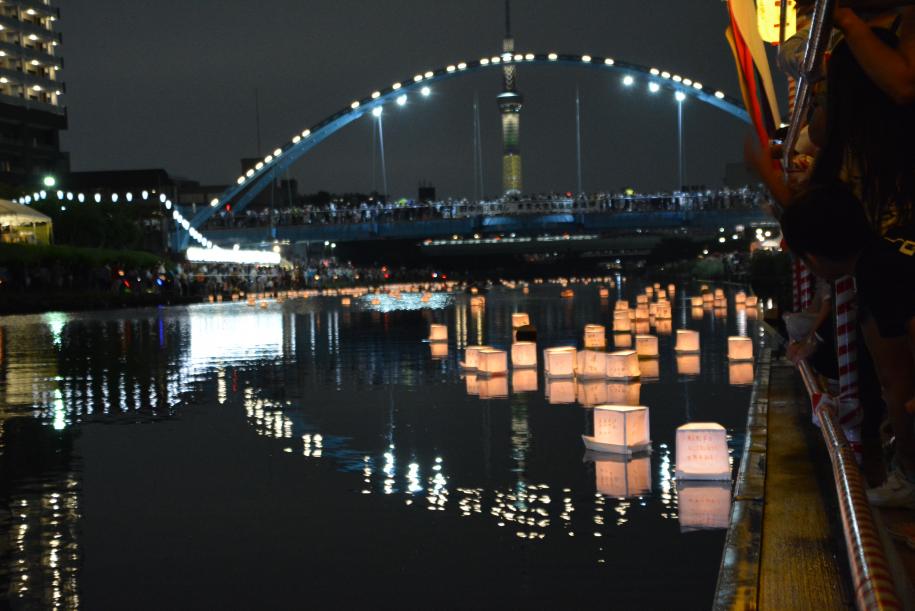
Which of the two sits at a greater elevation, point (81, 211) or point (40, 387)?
point (81, 211)

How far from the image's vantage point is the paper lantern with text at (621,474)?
8.78m

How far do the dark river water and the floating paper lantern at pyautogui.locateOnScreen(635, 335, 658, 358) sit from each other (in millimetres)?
875

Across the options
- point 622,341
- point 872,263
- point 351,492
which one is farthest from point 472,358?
point 872,263

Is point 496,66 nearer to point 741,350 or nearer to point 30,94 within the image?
point 30,94

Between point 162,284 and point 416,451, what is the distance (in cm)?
5330

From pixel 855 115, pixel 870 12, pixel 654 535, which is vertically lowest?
pixel 654 535

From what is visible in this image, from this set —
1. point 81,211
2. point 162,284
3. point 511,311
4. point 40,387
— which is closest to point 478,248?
point 81,211

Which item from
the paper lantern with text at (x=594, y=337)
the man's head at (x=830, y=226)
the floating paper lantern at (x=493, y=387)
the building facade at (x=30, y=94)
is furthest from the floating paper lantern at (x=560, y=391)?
the building facade at (x=30, y=94)

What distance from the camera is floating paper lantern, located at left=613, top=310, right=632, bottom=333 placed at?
28.5 metres

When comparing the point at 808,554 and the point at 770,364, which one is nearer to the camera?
the point at 808,554

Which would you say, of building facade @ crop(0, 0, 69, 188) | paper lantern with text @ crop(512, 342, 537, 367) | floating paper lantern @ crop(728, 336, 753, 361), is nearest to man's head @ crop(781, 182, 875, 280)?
paper lantern with text @ crop(512, 342, 537, 367)

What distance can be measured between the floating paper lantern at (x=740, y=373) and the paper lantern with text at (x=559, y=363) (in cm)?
215

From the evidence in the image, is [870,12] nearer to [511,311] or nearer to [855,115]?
[855,115]

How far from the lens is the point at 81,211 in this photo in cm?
8056
